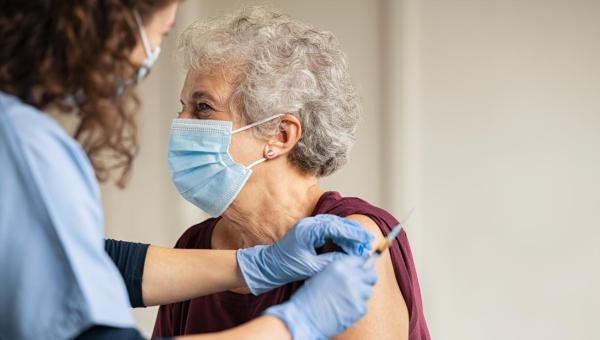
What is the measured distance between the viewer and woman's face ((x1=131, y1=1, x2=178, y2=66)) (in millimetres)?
1177

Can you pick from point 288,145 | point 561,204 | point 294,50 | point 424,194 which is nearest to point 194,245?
point 288,145

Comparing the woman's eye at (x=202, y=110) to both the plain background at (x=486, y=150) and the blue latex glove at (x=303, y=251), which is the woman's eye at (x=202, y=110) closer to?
the blue latex glove at (x=303, y=251)

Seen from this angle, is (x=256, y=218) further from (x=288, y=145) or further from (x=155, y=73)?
(x=155, y=73)

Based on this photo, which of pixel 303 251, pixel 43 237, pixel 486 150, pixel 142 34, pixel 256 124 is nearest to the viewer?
pixel 43 237

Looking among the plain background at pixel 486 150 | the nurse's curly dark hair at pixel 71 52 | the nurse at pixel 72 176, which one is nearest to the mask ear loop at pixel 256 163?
the nurse at pixel 72 176

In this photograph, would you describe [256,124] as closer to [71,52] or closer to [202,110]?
[202,110]

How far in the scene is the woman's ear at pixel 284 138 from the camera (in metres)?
1.79

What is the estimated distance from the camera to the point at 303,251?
154cm

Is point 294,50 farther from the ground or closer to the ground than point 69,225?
farther from the ground

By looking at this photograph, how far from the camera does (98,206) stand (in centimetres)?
108

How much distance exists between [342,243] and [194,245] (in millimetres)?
586

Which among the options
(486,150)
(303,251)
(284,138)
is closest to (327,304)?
(303,251)

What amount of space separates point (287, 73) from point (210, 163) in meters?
0.27

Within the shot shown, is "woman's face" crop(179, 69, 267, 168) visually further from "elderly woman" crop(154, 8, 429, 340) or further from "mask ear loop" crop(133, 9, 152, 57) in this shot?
"mask ear loop" crop(133, 9, 152, 57)
